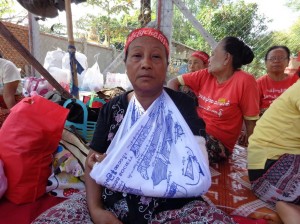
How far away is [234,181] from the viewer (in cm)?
203

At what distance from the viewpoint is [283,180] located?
1557 mm

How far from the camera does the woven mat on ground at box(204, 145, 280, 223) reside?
1.63 meters

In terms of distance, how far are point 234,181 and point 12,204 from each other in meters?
1.55

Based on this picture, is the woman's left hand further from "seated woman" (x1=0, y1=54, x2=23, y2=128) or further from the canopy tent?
"seated woman" (x1=0, y1=54, x2=23, y2=128)

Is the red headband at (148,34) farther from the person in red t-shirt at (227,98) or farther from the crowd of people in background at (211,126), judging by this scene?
the person in red t-shirt at (227,98)

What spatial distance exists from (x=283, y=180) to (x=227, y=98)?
868 millimetres

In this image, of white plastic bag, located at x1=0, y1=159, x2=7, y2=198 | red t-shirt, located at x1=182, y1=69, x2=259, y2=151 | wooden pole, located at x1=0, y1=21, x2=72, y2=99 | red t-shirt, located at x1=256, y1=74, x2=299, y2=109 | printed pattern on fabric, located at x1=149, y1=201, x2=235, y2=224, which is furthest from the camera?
red t-shirt, located at x1=256, y1=74, x2=299, y2=109

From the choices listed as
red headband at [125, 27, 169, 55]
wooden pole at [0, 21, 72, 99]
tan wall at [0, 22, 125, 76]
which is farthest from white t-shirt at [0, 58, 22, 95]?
red headband at [125, 27, 169, 55]

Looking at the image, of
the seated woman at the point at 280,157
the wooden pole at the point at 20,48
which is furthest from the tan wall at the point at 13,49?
the seated woman at the point at 280,157

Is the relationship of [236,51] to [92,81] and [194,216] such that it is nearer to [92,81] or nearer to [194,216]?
[194,216]

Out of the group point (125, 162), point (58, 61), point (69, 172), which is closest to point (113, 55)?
point (58, 61)

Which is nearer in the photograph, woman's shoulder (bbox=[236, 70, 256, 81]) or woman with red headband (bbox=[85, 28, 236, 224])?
woman with red headband (bbox=[85, 28, 236, 224])

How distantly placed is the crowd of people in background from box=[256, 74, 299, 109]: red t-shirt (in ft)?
4.17

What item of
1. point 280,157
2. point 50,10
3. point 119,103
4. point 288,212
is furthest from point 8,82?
point 288,212
